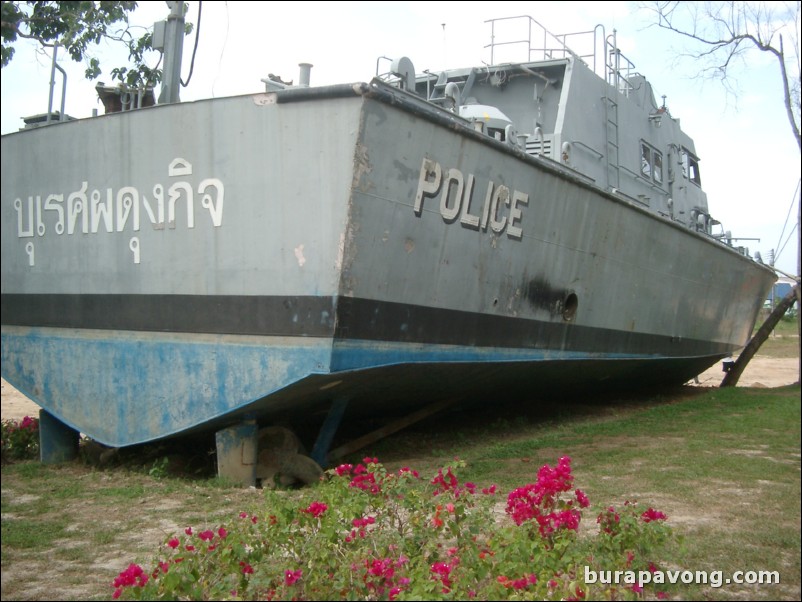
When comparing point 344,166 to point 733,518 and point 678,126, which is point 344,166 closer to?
point 733,518

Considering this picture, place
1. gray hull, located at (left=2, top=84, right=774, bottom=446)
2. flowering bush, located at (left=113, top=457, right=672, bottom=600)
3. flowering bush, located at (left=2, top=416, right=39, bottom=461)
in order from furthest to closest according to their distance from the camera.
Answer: flowering bush, located at (left=2, top=416, right=39, bottom=461)
gray hull, located at (left=2, top=84, right=774, bottom=446)
flowering bush, located at (left=113, top=457, right=672, bottom=600)

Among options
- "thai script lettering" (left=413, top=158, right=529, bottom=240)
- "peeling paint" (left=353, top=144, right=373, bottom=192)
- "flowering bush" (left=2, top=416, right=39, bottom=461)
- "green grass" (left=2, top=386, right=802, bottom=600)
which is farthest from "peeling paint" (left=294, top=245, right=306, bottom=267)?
"flowering bush" (left=2, top=416, right=39, bottom=461)

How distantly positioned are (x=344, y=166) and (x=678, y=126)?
8784 mm

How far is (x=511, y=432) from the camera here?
7.67 metres

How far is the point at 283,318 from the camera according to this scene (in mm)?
5184

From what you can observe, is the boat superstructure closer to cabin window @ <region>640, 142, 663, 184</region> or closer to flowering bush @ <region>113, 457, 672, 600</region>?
flowering bush @ <region>113, 457, 672, 600</region>

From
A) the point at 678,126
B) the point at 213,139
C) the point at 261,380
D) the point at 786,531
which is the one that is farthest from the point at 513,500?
the point at 678,126

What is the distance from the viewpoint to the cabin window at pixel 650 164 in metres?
10.4

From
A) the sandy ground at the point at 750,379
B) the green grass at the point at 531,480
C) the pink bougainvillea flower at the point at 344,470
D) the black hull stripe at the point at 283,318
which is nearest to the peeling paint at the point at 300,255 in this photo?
the black hull stripe at the point at 283,318

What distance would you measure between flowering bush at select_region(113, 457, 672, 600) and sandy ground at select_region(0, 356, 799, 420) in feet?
22.5

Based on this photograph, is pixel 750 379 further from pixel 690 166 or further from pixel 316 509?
pixel 316 509

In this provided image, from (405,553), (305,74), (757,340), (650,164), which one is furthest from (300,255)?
(757,340)

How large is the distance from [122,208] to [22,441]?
A: 2.36 metres

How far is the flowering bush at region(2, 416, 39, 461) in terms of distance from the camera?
672cm
